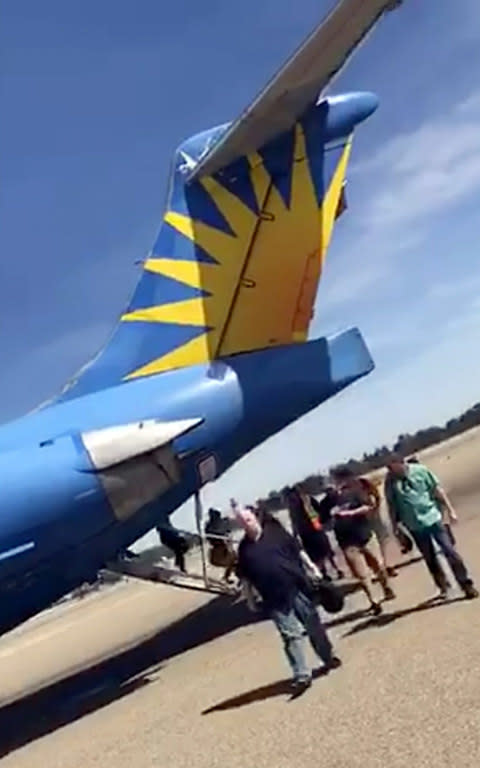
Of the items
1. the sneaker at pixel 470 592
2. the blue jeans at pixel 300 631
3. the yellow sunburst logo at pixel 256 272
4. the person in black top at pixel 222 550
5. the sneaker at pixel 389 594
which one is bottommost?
the sneaker at pixel 470 592

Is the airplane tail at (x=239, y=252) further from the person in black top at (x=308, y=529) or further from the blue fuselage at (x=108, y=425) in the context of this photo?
the person in black top at (x=308, y=529)

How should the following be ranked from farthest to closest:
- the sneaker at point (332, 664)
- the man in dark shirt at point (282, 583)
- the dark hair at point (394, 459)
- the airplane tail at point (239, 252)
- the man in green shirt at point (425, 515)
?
1. the airplane tail at point (239, 252)
2. the dark hair at point (394, 459)
3. the man in green shirt at point (425, 515)
4. the sneaker at point (332, 664)
5. the man in dark shirt at point (282, 583)

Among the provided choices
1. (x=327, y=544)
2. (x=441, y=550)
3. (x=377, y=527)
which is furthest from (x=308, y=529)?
(x=441, y=550)

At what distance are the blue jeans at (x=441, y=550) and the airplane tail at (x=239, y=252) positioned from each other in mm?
3426

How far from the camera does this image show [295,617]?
8.94m

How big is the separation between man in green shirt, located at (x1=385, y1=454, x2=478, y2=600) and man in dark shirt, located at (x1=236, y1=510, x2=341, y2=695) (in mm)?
1904

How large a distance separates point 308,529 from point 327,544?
360 millimetres

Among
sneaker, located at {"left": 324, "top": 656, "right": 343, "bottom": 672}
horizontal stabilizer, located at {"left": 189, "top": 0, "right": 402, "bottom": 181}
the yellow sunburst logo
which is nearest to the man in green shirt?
sneaker, located at {"left": 324, "top": 656, "right": 343, "bottom": 672}

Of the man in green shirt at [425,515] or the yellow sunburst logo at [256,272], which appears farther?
the yellow sunburst logo at [256,272]

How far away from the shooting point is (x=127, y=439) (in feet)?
36.6

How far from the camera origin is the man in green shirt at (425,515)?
10.4m

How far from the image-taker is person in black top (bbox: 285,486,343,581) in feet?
46.5

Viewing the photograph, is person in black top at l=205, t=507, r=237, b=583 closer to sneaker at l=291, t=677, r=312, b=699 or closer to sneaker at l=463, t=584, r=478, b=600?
sneaker at l=463, t=584, r=478, b=600

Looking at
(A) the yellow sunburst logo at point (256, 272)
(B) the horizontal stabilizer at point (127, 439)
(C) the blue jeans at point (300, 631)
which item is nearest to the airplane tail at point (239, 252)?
(A) the yellow sunburst logo at point (256, 272)
